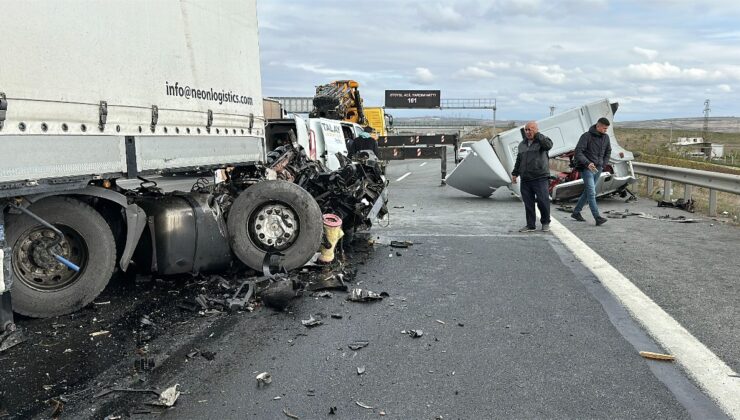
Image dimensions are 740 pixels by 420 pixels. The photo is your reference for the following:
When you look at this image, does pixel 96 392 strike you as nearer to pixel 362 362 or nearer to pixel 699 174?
pixel 362 362

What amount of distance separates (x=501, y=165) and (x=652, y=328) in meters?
9.07

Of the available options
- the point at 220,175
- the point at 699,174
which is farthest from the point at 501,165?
the point at 220,175

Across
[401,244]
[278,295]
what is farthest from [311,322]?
[401,244]

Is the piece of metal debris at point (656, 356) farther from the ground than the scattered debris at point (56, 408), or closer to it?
closer to it

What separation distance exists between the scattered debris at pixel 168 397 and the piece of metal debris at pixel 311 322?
1.36 metres

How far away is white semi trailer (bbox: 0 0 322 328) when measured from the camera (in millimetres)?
4020

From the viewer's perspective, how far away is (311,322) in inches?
185

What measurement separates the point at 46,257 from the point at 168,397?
2027mm

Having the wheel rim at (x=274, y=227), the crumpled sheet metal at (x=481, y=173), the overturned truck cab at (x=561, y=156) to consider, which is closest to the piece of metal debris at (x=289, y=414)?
the wheel rim at (x=274, y=227)

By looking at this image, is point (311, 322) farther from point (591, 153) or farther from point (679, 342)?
point (591, 153)

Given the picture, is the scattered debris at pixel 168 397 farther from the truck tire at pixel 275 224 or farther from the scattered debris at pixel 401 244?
the scattered debris at pixel 401 244

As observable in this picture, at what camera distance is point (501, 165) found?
1328cm

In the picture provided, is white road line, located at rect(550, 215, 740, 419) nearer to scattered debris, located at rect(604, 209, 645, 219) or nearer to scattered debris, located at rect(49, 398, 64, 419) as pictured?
scattered debris, located at rect(49, 398, 64, 419)

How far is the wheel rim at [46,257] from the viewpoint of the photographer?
14.8 feet
